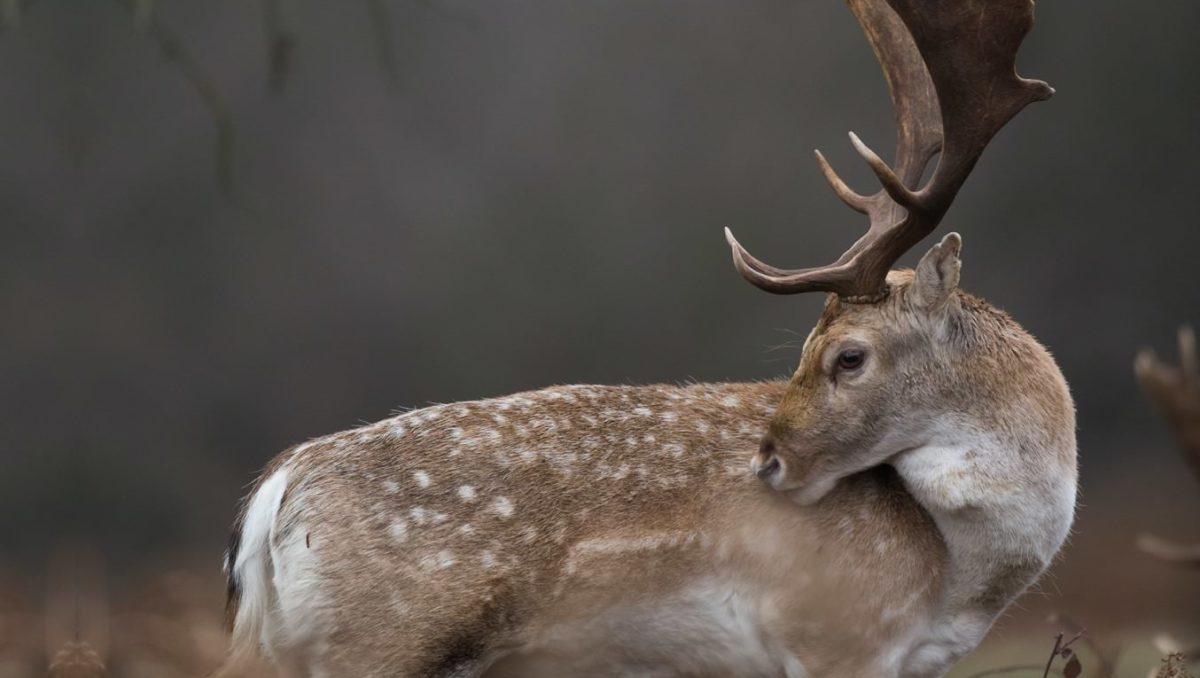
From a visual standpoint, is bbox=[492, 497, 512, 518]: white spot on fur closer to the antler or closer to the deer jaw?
the deer jaw

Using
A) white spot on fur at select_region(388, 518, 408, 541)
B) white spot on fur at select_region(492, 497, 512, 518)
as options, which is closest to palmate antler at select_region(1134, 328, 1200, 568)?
white spot on fur at select_region(492, 497, 512, 518)

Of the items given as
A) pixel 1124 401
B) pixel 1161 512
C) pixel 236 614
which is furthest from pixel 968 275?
pixel 236 614

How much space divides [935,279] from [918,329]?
6.3 inches

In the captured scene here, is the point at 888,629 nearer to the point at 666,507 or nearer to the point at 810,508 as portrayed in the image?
the point at 810,508

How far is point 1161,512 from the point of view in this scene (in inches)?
404

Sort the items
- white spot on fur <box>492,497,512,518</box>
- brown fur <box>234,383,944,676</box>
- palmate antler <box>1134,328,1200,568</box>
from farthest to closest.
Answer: white spot on fur <box>492,497,512,518</box>, brown fur <box>234,383,944,676</box>, palmate antler <box>1134,328,1200,568</box>

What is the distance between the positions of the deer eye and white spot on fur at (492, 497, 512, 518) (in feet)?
3.58

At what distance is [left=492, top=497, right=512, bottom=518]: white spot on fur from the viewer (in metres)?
4.39

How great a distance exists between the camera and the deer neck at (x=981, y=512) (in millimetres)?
4262

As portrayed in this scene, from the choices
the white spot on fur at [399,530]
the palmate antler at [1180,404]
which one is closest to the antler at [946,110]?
the white spot on fur at [399,530]

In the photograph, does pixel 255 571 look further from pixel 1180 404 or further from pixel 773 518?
pixel 1180 404

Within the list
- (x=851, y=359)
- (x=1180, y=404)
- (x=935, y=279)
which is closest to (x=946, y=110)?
(x=935, y=279)

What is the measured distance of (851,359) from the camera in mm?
4348

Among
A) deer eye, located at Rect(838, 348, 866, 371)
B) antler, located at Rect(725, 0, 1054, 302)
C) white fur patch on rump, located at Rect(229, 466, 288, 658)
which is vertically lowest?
white fur patch on rump, located at Rect(229, 466, 288, 658)
